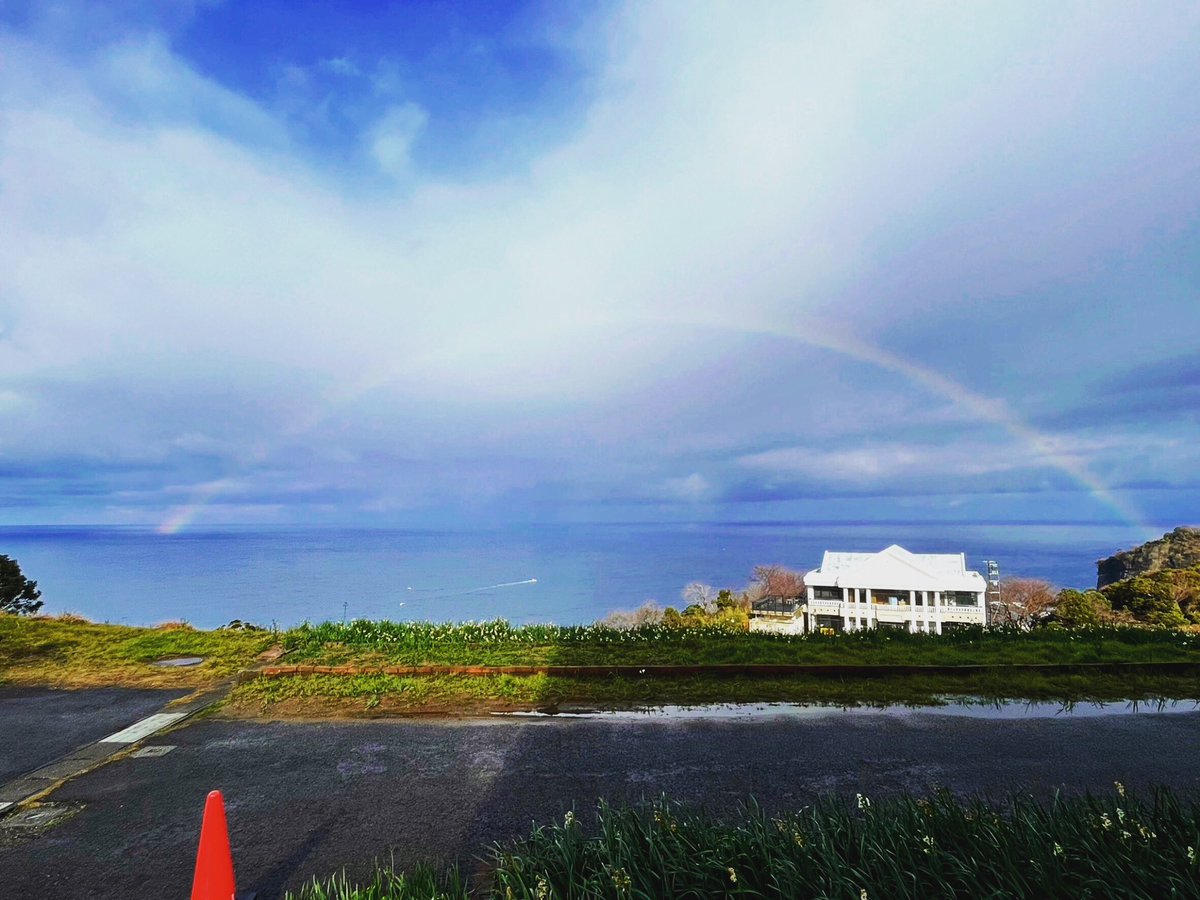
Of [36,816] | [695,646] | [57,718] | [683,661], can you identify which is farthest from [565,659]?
[57,718]

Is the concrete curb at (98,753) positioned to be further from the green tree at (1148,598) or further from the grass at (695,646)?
the green tree at (1148,598)

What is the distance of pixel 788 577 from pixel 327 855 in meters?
63.6

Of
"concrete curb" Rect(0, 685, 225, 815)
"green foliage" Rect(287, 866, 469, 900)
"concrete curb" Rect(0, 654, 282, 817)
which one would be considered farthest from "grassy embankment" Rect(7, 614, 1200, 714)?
"green foliage" Rect(287, 866, 469, 900)

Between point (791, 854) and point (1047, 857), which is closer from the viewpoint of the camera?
point (1047, 857)

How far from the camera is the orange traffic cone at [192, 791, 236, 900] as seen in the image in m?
3.04

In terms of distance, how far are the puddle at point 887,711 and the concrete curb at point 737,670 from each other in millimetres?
965

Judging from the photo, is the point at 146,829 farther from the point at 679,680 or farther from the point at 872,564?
the point at 872,564

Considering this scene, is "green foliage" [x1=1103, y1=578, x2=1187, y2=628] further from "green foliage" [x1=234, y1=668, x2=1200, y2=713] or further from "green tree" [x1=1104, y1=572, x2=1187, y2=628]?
"green foliage" [x1=234, y1=668, x2=1200, y2=713]

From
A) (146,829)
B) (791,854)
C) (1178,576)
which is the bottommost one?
(146,829)

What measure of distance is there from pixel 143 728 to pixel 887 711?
23.9ft

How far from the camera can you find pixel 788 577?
63062 millimetres

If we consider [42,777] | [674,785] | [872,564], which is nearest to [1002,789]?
[674,785]

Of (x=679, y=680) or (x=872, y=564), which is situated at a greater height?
(x=872, y=564)

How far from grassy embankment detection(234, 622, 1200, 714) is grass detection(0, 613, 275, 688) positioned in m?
0.87
